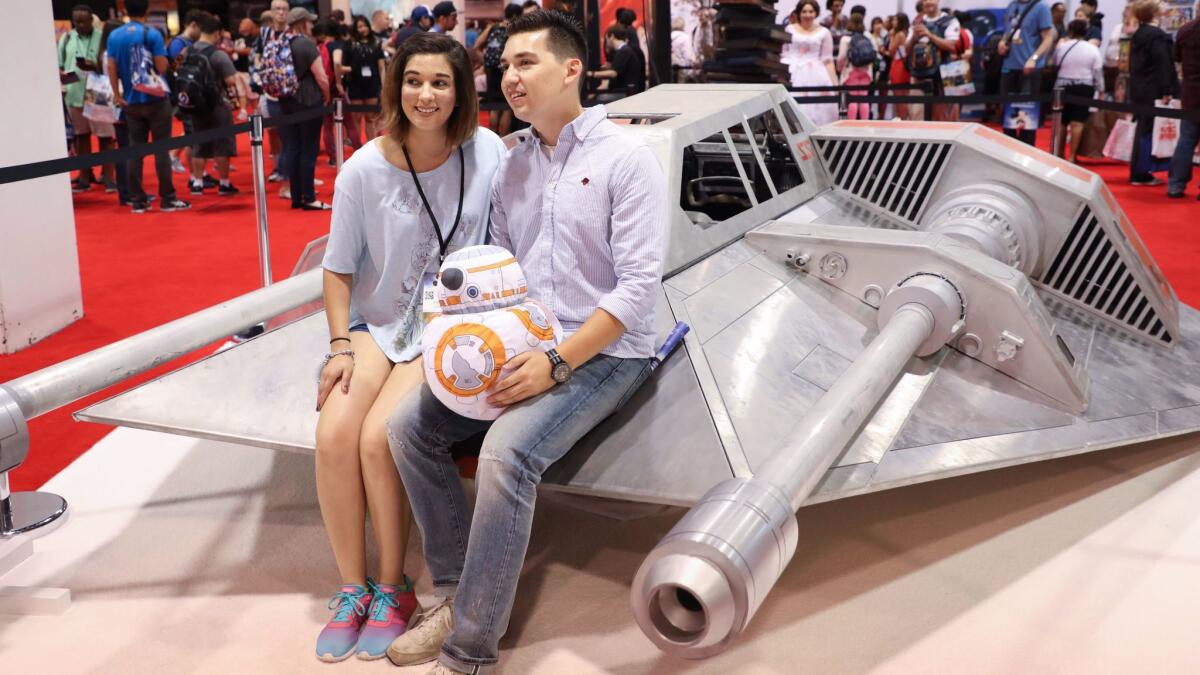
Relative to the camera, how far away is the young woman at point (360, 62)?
11.0 m

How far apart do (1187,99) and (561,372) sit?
893 centimetres

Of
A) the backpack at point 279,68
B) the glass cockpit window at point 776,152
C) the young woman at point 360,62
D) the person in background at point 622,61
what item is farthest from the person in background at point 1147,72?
the backpack at point 279,68

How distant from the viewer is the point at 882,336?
130 inches

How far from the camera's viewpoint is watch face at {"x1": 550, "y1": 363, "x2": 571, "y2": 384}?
109 inches

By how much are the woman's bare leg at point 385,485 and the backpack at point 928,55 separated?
34.7 ft

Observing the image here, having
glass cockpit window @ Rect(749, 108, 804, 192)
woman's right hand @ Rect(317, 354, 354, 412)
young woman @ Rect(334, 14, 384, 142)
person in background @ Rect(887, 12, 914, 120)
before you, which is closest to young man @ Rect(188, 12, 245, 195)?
young woman @ Rect(334, 14, 384, 142)

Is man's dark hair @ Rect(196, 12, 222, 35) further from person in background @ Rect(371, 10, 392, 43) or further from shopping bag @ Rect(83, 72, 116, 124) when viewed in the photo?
person in background @ Rect(371, 10, 392, 43)

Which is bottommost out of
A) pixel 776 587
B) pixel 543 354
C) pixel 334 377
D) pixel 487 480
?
pixel 776 587

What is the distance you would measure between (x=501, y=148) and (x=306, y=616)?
1534 mm

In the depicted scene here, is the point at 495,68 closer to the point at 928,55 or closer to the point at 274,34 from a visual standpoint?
the point at 274,34

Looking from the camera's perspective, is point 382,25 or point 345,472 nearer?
→ point 345,472

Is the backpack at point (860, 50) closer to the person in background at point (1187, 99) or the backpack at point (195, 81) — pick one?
the person in background at point (1187, 99)

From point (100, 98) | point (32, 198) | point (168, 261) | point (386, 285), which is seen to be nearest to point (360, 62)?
point (100, 98)

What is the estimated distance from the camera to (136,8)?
8.78 m
